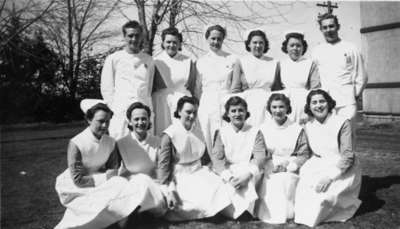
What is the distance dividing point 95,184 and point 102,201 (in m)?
0.24

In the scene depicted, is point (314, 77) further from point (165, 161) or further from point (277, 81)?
point (165, 161)

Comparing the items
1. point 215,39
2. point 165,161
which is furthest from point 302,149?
point 215,39

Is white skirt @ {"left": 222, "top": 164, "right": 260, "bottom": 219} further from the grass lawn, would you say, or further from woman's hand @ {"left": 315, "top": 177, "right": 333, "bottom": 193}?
woman's hand @ {"left": 315, "top": 177, "right": 333, "bottom": 193}

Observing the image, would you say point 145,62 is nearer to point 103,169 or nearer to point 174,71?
point 174,71

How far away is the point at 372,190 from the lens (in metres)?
4.82

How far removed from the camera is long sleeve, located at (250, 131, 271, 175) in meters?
4.06

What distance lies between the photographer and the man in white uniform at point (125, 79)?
4385 mm

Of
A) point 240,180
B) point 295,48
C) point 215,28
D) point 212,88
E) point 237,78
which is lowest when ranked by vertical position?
point 240,180

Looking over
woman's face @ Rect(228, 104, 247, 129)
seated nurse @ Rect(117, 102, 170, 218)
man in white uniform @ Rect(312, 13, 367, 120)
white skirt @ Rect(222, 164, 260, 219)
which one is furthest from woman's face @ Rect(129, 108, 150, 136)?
man in white uniform @ Rect(312, 13, 367, 120)

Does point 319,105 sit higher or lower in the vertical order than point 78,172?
higher

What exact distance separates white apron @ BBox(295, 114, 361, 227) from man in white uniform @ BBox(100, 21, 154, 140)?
75.0 inches

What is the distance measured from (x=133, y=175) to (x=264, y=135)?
1431mm

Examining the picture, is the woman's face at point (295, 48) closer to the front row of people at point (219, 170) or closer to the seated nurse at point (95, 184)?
the front row of people at point (219, 170)

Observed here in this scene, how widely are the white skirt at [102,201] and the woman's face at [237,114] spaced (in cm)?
117
